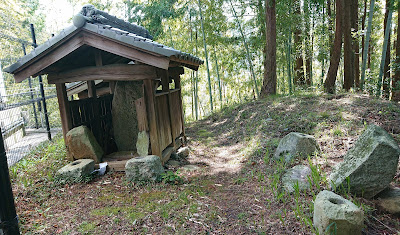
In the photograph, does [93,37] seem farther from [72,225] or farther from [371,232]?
[371,232]

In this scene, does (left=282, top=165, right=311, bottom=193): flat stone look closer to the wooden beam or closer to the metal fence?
the wooden beam

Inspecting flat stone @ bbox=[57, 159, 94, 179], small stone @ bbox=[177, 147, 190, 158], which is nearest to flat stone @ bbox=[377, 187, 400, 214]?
small stone @ bbox=[177, 147, 190, 158]

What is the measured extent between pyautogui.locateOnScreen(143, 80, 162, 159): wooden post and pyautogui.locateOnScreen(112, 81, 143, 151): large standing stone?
1.07 m

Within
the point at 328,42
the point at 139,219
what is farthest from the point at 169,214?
the point at 328,42

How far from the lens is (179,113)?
689 cm

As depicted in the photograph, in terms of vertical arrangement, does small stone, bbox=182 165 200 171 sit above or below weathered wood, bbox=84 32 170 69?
below

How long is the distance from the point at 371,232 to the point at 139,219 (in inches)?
99.0

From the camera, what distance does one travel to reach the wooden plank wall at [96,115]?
5.25m

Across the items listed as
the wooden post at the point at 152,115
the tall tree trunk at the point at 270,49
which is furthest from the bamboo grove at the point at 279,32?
the wooden post at the point at 152,115

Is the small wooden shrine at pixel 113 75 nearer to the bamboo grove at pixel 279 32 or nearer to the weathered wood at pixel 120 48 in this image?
the weathered wood at pixel 120 48

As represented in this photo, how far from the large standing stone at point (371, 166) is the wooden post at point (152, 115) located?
3117 mm

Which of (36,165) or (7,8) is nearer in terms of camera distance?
(36,165)

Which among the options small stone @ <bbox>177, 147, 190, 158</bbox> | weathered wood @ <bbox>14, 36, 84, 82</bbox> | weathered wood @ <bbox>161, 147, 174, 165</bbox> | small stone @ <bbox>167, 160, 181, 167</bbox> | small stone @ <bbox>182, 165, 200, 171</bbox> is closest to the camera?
weathered wood @ <bbox>14, 36, 84, 82</bbox>

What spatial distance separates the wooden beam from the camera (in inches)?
182
